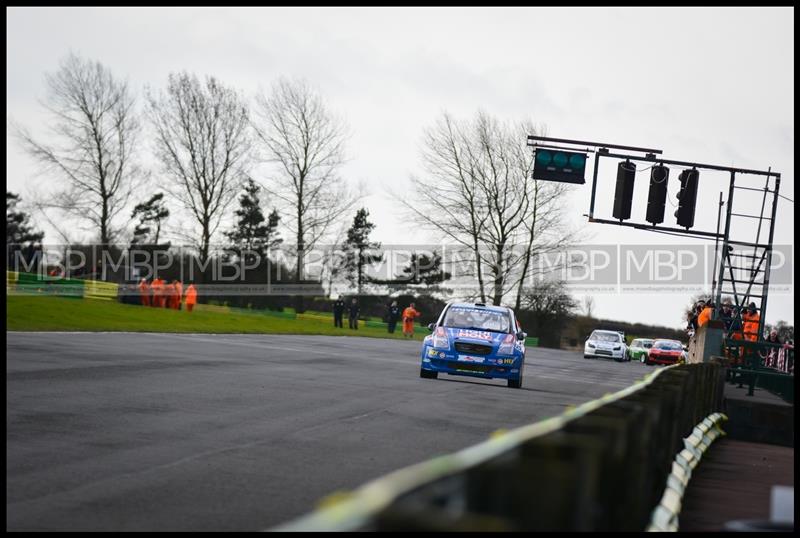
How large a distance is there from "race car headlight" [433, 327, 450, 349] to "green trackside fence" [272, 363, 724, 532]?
1645cm

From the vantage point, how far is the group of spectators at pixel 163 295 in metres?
53.6

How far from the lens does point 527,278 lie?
73562mm

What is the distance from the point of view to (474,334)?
2364cm

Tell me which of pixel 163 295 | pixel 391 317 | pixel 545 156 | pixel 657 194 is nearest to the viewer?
pixel 657 194

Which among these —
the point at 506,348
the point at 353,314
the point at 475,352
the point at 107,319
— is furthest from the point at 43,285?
the point at 506,348

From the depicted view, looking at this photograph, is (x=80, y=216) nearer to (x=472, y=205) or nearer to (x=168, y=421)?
(x=472, y=205)

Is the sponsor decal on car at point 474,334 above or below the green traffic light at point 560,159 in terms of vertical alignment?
below

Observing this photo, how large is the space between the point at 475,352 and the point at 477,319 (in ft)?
4.61

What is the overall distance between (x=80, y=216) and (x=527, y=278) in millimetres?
25891

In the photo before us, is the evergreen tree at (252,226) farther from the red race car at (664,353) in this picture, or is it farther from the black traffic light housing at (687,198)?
the black traffic light housing at (687,198)

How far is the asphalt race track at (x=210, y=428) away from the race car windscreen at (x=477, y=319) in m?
1.11

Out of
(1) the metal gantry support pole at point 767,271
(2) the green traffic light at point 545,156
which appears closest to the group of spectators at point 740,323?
(1) the metal gantry support pole at point 767,271

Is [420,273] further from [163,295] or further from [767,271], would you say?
[767,271]

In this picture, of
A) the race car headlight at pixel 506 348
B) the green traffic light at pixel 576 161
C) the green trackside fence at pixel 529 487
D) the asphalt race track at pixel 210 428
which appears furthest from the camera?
the green traffic light at pixel 576 161
